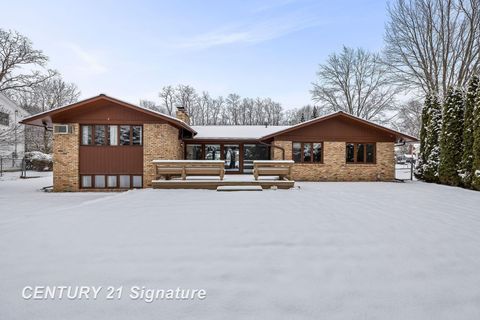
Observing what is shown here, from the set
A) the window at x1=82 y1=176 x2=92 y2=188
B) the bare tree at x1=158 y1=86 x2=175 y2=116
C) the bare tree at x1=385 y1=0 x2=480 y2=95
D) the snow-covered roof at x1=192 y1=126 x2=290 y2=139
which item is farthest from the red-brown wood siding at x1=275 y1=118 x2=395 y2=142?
the bare tree at x1=158 y1=86 x2=175 y2=116

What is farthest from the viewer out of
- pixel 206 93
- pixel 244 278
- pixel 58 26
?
pixel 206 93

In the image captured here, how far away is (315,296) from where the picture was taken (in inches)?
101

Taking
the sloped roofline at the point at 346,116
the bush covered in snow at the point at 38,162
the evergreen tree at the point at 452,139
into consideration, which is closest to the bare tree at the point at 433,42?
the evergreen tree at the point at 452,139

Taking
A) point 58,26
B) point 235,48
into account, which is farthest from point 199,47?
point 58,26

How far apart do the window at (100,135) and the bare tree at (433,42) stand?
2187cm

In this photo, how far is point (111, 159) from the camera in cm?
1255

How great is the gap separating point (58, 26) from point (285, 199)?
55.6 ft

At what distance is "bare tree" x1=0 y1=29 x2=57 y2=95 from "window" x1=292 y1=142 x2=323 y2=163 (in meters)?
17.2

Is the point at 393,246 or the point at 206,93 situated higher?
the point at 206,93

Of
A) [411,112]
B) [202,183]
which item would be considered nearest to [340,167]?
[202,183]

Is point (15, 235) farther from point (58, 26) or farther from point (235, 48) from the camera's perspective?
point (235, 48)

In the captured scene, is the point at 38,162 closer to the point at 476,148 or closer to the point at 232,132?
the point at 232,132

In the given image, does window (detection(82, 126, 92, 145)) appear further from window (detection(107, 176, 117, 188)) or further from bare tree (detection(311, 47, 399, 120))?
bare tree (detection(311, 47, 399, 120))

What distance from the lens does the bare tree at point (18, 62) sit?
51.2ft
